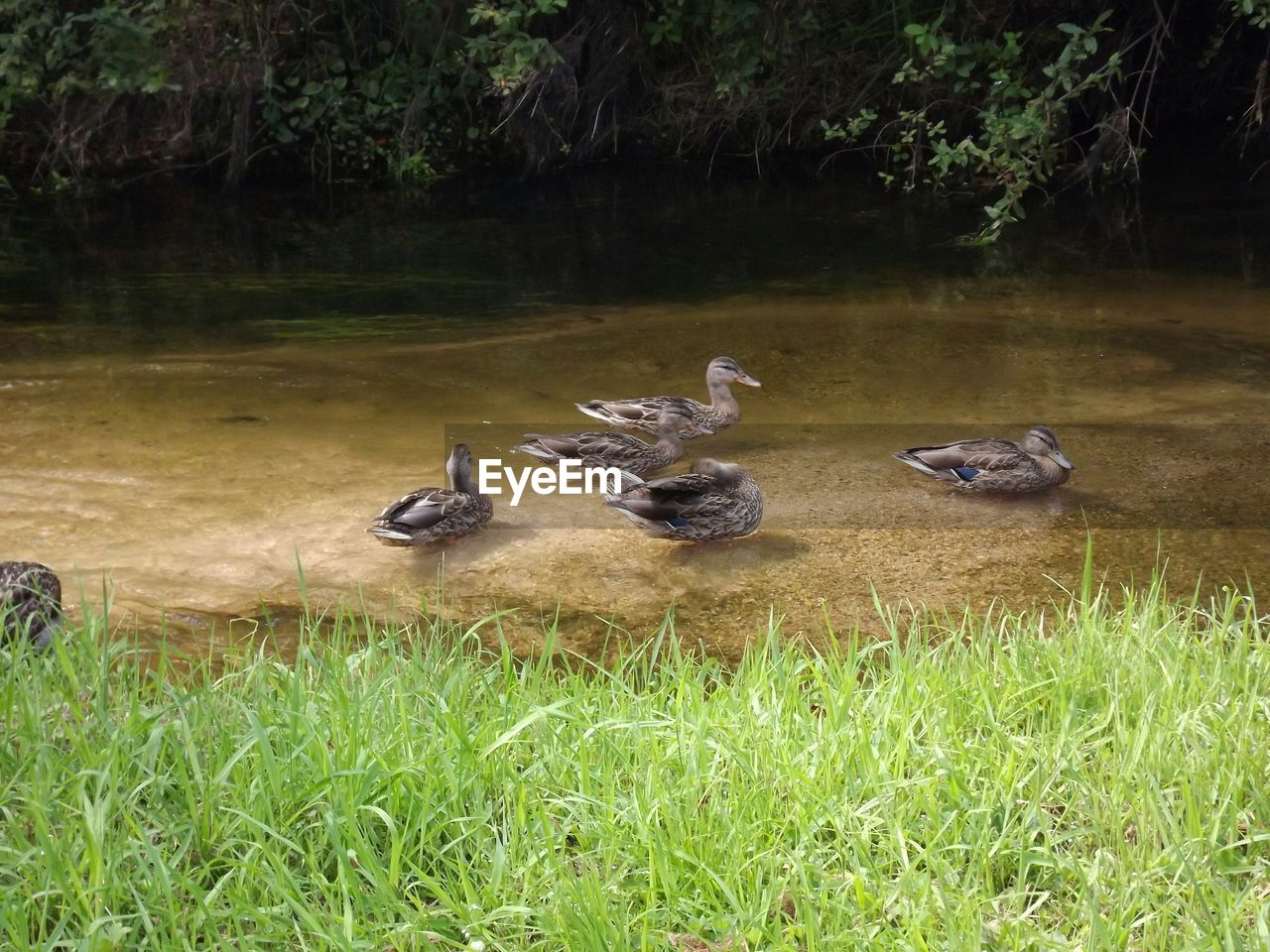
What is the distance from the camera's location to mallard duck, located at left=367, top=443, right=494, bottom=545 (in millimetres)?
5410

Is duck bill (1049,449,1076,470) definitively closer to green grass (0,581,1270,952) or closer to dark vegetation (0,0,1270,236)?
green grass (0,581,1270,952)

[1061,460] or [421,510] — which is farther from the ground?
[1061,460]

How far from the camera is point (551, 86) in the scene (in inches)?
492

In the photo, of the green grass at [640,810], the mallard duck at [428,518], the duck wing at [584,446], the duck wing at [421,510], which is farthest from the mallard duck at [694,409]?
the green grass at [640,810]

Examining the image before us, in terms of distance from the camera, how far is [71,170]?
1374cm

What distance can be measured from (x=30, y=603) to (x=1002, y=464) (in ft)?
12.9

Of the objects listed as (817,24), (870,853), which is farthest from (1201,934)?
(817,24)

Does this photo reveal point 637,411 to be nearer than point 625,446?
No

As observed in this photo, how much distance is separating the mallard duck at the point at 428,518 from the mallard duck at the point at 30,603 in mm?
1338

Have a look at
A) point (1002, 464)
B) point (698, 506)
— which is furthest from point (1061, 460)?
point (698, 506)

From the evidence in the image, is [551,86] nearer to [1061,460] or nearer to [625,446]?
[625,446]

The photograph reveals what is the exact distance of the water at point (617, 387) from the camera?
528 cm

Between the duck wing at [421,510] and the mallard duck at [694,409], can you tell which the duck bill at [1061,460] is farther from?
the duck wing at [421,510]

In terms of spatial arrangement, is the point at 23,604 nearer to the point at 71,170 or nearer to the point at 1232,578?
the point at 1232,578
